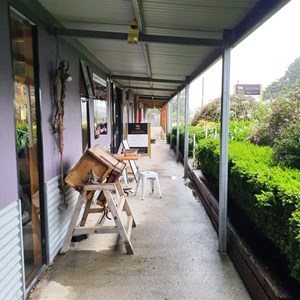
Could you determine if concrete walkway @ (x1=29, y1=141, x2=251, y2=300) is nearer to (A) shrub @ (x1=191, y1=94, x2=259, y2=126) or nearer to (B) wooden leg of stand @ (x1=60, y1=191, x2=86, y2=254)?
(B) wooden leg of stand @ (x1=60, y1=191, x2=86, y2=254)

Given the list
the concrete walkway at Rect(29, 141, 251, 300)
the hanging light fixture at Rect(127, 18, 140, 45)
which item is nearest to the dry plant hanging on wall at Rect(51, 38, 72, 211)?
the concrete walkway at Rect(29, 141, 251, 300)

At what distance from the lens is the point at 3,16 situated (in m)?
2.26

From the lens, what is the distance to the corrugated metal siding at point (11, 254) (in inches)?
86.6

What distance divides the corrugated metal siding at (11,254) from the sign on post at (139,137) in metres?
6.76

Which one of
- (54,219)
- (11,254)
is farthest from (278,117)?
(11,254)

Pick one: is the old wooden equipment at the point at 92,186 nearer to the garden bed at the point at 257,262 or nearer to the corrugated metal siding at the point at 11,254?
the corrugated metal siding at the point at 11,254

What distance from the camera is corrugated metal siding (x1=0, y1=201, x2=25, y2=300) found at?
2.20m

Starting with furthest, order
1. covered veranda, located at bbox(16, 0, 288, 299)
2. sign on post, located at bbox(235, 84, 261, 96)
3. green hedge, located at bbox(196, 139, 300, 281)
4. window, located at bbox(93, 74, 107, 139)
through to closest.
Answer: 1. sign on post, located at bbox(235, 84, 261, 96)
2. window, located at bbox(93, 74, 107, 139)
3. covered veranda, located at bbox(16, 0, 288, 299)
4. green hedge, located at bbox(196, 139, 300, 281)

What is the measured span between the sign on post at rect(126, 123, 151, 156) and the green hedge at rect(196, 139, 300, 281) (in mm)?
5275

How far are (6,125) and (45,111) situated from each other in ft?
2.86

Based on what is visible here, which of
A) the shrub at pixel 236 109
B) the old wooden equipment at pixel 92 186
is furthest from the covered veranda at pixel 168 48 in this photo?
the shrub at pixel 236 109

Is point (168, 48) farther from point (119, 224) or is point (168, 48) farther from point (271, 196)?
point (271, 196)

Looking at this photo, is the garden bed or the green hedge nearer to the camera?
the green hedge

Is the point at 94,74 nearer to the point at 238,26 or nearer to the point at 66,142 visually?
the point at 66,142
